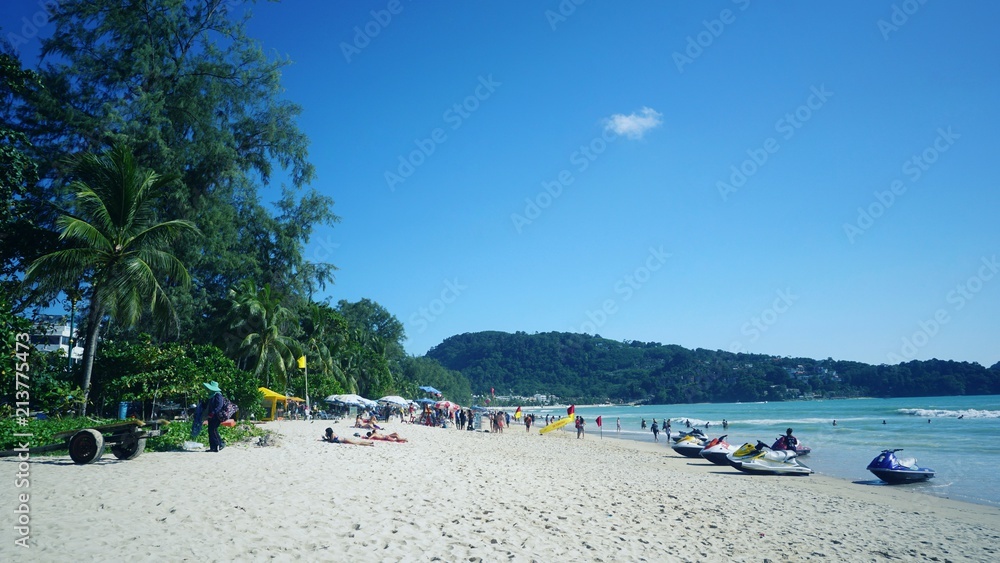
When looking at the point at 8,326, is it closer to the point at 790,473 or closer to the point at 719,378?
the point at 790,473

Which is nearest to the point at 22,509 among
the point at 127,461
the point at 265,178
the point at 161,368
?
the point at 127,461

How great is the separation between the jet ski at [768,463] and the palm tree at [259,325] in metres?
23.3

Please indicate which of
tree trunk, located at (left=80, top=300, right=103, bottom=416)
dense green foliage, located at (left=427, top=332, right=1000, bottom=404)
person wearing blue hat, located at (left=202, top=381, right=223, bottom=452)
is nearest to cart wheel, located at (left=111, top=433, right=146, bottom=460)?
person wearing blue hat, located at (left=202, top=381, right=223, bottom=452)

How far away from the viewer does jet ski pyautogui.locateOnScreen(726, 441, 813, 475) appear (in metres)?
19.0

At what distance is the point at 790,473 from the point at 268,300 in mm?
25343

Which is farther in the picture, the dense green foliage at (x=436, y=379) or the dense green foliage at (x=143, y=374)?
the dense green foliage at (x=436, y=379)

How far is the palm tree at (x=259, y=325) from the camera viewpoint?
29.5 meters

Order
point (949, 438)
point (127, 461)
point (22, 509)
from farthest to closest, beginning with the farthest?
point (949, 438)
point (127, 461)
point (22, 509)

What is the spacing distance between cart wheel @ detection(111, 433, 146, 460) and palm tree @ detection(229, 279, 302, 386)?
64.0 ft

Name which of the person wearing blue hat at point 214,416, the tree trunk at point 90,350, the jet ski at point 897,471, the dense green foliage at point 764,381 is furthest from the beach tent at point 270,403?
the dense green foliage at point 764,381

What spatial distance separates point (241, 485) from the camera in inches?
351

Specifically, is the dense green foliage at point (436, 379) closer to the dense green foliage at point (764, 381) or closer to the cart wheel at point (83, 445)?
the dense green foliage at point (764, 381)

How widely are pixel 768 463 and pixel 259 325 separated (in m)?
25.3

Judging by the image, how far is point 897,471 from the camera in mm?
18047
